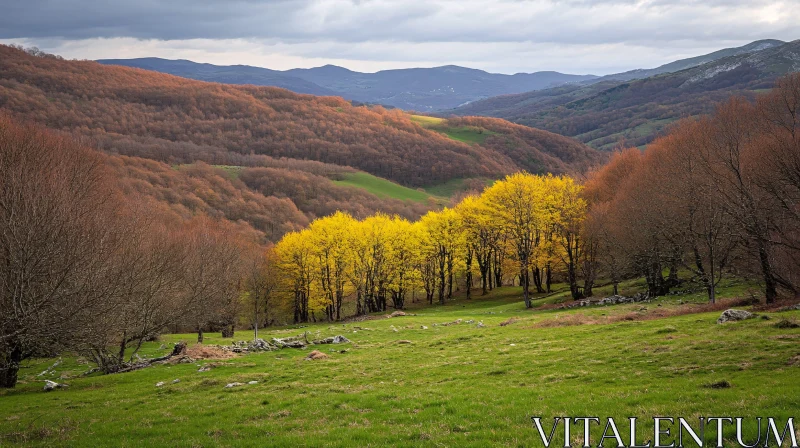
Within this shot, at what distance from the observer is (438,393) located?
15914 mm

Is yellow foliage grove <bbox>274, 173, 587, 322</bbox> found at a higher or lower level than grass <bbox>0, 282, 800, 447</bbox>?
lower

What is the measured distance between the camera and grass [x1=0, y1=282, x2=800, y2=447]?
11.9 meters

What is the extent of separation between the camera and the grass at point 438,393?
11930 mm

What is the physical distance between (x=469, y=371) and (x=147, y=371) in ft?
56.8

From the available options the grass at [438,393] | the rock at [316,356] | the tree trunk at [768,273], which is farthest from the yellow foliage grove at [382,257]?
the grass at [438,393]

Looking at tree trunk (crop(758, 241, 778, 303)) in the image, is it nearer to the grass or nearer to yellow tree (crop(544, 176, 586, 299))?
the grass

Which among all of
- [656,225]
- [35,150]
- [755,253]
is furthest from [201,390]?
[656,225]

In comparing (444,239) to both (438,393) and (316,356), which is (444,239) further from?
(438,393)

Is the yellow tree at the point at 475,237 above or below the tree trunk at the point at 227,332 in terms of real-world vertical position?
above

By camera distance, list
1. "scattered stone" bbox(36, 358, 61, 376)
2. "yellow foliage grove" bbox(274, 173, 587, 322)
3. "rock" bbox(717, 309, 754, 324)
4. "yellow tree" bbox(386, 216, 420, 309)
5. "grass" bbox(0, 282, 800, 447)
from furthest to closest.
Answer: "yellow tree" bbox(386, 216, 420, 309) < "yellow foliage grove" bbox(274, 173, 587, 322) < "scattered stone" bbox(36, 358, 61, 376) < "rock" bbox(717, 309, 754, 324) < "grass" bbox(0, 282, 800, 447)

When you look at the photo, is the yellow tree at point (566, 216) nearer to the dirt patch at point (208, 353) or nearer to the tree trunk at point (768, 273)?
the tree trunk at point (768, 273)

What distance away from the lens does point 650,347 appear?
1948 cm

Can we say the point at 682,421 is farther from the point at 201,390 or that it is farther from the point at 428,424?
the point at 201,390

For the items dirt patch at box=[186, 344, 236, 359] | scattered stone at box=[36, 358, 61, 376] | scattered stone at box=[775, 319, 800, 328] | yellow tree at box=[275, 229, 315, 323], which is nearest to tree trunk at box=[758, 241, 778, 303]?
scattered stone at box=[775, 319, 800, 328]
